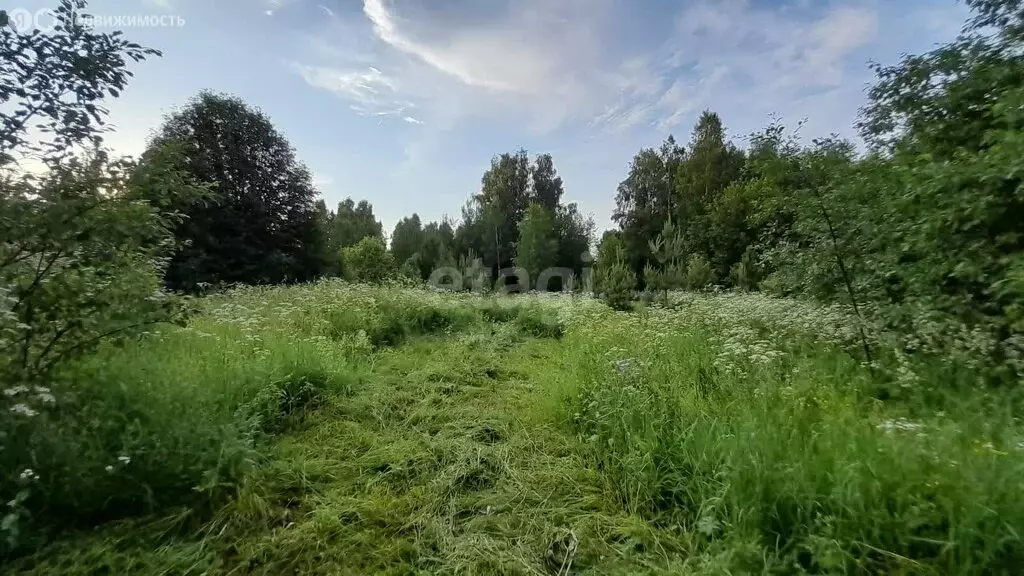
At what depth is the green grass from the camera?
1.59 m

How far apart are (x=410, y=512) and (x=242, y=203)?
1637 centimetres

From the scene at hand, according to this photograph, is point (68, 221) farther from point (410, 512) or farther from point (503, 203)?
point (503, 203)

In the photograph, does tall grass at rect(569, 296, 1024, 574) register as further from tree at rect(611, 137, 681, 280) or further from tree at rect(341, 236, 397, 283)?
tree at rect(611, 137, 681, 280)

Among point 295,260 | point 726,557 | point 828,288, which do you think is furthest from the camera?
point 295,260

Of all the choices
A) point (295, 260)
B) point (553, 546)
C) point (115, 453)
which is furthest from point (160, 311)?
point (295, 260)

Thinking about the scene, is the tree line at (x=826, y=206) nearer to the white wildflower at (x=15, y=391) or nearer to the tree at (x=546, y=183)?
the white wildflower at (x=15, y=391)

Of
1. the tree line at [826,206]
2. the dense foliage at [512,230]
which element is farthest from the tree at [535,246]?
the tree line at [826,206]

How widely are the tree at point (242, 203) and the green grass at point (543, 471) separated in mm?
Answer: 11584

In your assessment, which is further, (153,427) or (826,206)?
(826,206)

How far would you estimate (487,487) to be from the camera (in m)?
2.50

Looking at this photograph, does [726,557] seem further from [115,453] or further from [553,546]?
[115,453]

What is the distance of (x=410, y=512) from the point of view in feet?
7.40

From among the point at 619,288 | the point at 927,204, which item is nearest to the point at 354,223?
the point at 619,288

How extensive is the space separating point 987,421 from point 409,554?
3.15 m
